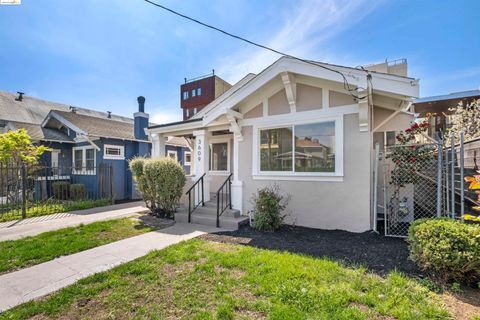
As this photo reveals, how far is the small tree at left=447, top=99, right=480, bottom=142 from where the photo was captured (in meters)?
8.39

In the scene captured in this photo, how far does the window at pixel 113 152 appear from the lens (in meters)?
11.8

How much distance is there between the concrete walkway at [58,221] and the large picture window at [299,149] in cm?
557

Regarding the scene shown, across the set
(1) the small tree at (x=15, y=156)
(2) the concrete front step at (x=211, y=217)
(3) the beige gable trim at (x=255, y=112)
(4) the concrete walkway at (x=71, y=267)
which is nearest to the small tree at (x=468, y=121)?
(3) the beige gable trim at (x=255, y=112)

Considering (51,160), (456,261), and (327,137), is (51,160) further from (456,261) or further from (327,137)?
(456,261)

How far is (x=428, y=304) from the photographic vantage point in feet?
8.24

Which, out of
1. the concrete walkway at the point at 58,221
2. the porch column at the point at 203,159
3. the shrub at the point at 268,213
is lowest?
the concrete walkway at the point at 58,221

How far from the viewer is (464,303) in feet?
8.42

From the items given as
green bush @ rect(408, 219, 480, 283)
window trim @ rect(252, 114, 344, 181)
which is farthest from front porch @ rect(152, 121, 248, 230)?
green bush @ rect(408, 219, 480, 283)

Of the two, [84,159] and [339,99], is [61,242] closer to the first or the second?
[339,99]

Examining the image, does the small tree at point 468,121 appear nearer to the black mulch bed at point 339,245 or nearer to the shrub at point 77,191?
the black mulch bed at point 339,245

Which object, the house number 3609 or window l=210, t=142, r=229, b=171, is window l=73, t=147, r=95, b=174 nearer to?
window l=210, t=142, r=229, b=171

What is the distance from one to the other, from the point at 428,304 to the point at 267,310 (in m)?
1.81

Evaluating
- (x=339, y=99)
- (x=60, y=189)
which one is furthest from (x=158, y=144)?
(x=339, y=99)

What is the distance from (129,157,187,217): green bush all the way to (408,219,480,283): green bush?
21.0 ft
